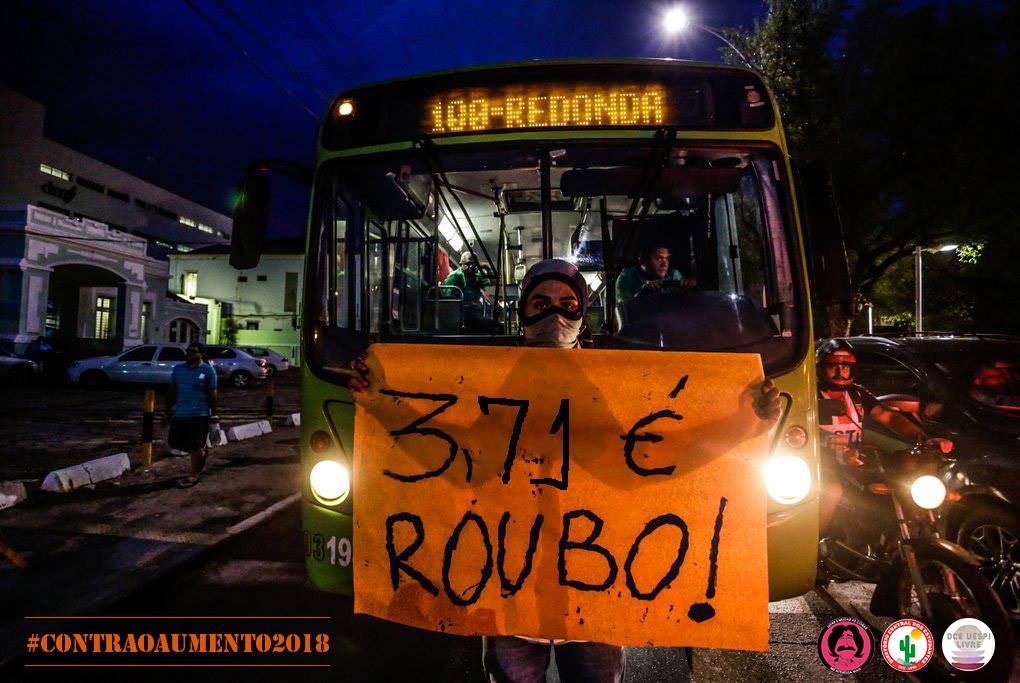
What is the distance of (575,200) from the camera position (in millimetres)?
3311

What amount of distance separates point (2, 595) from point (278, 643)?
7.50 feet

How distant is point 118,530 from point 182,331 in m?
34.6

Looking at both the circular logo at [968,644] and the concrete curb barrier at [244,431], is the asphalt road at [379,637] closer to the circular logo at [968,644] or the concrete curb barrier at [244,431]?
the circular logo at [968,644]

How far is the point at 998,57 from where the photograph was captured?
1515 cm

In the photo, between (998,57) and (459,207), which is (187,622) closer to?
(459,207)

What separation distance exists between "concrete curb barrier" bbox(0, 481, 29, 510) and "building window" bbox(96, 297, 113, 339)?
28122 millimetres

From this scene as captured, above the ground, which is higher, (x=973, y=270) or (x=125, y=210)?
(x=125, y=210)

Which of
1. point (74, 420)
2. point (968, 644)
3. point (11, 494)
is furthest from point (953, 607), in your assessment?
point (74, 420)

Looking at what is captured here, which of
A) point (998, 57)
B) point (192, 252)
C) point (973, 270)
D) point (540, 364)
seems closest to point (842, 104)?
point (998, 57)

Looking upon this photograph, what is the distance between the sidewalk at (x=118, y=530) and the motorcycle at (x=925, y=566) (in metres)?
5.31

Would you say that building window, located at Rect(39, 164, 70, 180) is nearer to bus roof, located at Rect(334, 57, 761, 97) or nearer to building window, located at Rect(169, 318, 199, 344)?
building window, located at Rect(169, 318, 199, 344)

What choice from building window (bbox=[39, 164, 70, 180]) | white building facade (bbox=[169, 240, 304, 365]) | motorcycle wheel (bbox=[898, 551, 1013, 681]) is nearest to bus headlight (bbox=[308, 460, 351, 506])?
motorcycle wheel (bbox=[898, 551, 1013, 681])

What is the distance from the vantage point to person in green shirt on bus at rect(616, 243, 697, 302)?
3033 mm

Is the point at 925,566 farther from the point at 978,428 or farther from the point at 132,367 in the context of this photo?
the point at 132,367
